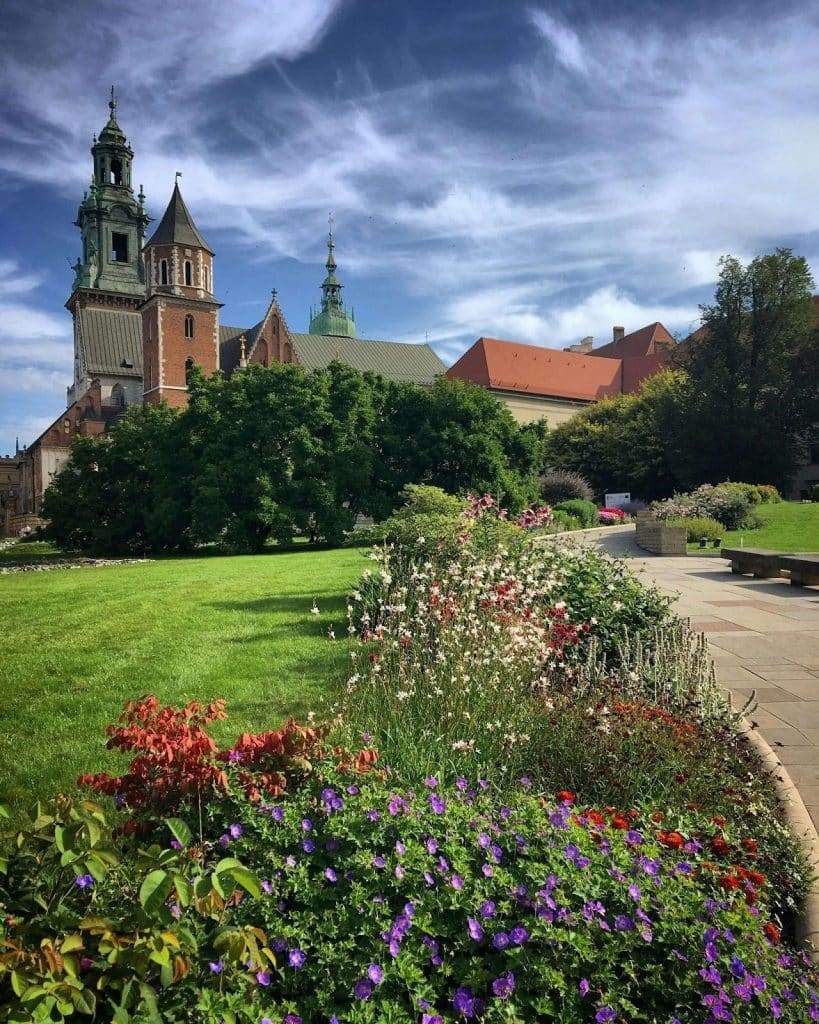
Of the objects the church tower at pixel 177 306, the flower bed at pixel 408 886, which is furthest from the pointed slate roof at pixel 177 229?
the flower bed at pixel 408 886

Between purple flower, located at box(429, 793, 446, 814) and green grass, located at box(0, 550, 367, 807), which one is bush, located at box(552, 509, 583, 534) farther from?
purple flower, located at box(429, 793, 446, 814)

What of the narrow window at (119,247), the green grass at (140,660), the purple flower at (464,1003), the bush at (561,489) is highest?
the narrow window at (119,247)

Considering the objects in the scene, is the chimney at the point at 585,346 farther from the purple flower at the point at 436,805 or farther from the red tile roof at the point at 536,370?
the purple flower at the point at 436,805

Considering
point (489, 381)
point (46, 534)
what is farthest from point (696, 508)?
point (489, 381)

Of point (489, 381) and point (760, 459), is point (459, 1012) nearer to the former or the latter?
point (760, 459)

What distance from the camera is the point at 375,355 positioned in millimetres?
69875

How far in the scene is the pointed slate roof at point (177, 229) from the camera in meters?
51.6

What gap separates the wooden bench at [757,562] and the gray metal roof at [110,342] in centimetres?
6411

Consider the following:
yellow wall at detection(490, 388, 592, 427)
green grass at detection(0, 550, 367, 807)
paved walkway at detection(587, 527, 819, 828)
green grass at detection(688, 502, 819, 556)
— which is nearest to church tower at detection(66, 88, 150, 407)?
yellow wall at detection(490, 388, 592, 427)

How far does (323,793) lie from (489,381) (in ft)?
203

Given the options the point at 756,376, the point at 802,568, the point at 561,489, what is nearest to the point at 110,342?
the point at 561,489

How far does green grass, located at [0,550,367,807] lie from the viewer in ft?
15.2

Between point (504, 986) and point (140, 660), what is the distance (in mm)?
5802

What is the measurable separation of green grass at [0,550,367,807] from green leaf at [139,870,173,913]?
779 millimetres
